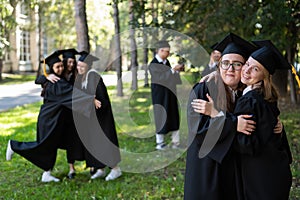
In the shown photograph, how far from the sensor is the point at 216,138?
289 centimetres

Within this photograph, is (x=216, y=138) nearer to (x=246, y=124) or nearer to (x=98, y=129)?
(x=246, y=124)

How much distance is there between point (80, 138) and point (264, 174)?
3.29 m

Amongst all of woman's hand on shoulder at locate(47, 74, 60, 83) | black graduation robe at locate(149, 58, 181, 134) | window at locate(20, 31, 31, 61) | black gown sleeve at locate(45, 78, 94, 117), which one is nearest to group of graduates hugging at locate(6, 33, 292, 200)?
black gown sleeve at locate(45, 78, 94, 117)

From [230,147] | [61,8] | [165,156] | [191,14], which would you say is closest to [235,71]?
[230,147]

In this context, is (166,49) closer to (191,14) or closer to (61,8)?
(191,14)

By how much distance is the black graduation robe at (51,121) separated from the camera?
5211 millimetres

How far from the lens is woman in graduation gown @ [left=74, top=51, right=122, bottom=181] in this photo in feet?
A: 17.5

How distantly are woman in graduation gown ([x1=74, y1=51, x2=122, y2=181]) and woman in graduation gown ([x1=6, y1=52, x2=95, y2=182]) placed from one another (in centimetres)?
18

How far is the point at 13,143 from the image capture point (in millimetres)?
5320

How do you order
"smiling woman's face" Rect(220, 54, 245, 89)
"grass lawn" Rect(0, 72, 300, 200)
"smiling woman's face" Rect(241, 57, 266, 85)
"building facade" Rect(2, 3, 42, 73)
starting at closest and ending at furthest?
"smiling woman's face" Rect(241, 57, 266, 85) → "smiling woman's face" Rect(220, 54, 245, 89) → "grass lawn" Rect(0, 72, 300, 200) → "building facade" Rect(2, 3, 42, 73)

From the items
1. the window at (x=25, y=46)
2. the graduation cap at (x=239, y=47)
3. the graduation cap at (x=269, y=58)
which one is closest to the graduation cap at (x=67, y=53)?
the graduation cap at (x=239, y=47)

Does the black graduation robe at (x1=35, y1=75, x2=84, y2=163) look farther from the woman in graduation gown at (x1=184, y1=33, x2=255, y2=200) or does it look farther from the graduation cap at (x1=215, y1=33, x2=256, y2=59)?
the graduation cap at (x1=215, y1=33, x2=256, y2=59)

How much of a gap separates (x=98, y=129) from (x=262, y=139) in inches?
124

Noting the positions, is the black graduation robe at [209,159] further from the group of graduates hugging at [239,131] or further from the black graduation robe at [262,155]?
the black graduation robe at [262,155]
